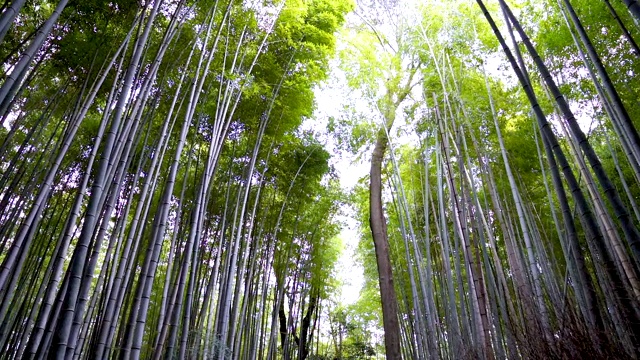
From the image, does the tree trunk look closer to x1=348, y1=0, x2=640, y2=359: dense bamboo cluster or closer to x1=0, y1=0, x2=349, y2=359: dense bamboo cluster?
x1=348, y1=0, x2=640, y2=359: dense bamboo cluster

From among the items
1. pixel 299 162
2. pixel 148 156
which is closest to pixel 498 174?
pixel 299 162

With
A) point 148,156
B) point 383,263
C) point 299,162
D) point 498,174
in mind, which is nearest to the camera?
point 148,156

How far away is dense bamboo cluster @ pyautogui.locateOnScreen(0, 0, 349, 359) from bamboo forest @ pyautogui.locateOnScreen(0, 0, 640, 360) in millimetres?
25

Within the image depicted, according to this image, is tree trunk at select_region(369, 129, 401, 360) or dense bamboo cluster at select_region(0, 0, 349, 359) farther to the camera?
tree trunk at select_region(369, 129, 401, 360)

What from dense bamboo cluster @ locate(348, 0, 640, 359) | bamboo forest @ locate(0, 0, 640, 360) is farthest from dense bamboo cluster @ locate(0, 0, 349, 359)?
dense bamboo cluster @ locate(348, 0, 640, 359)

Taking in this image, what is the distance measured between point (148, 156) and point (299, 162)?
85.5 inches

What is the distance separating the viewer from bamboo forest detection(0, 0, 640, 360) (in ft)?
7.10

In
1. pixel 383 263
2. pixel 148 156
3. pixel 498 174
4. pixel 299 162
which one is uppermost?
pixel 299 162

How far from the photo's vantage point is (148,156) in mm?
4652

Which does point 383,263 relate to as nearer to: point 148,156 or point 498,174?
point 498,174

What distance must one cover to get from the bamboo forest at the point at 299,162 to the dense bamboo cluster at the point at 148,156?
3 cm

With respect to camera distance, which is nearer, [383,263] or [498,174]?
[383,263]

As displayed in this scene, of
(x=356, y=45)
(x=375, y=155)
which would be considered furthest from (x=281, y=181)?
(x=356, y=45)

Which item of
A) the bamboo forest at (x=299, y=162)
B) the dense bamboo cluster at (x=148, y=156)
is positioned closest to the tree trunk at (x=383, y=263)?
the bamboo forest at (x=299, y=162)
